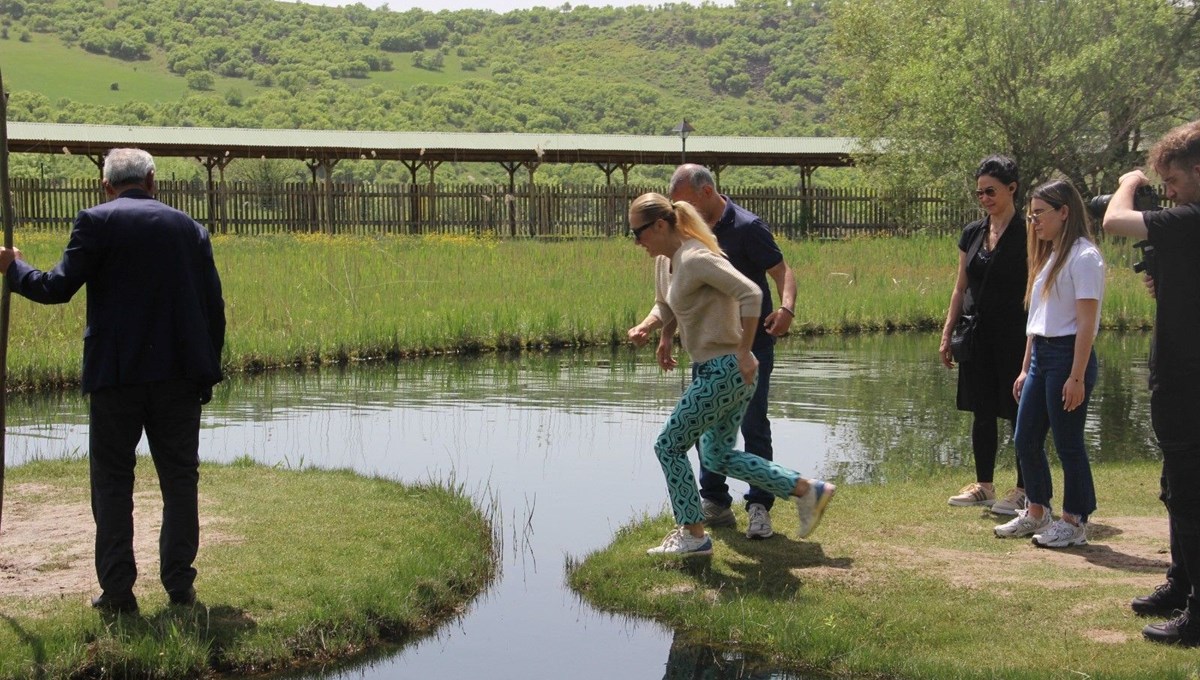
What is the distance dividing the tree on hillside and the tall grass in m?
3.44

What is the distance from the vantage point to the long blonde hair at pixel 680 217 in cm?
712

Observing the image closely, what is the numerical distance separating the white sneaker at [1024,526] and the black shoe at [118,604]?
4.51 metres

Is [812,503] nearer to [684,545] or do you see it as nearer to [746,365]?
[684,545]

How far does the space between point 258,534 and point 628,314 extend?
526 inches

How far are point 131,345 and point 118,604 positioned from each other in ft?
3.69

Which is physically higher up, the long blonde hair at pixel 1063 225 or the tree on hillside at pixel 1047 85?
the tree on hillside at pixel 1047 85

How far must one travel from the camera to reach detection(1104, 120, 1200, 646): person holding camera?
19.2 feet

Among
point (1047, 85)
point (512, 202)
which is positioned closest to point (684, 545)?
point (1047, 85)

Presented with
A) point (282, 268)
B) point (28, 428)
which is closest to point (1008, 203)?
point (28, 428)

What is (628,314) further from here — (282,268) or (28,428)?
(28,428)

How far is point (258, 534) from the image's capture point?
26.3 ft

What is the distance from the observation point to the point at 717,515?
8453 mm

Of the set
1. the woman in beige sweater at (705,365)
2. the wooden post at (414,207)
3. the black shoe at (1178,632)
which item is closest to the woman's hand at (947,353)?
the woman in beige sweater at (705,365)

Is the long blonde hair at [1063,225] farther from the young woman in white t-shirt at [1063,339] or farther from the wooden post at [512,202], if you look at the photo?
the wooden post at [512,202]
